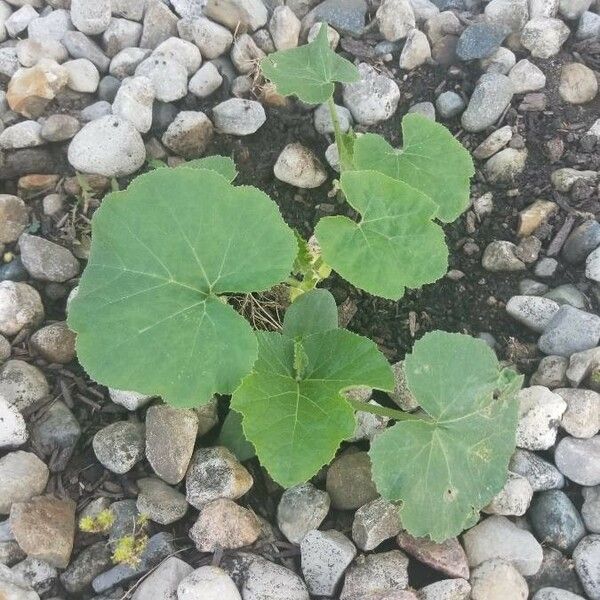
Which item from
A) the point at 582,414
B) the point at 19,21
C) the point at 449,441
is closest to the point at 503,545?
the point at 449,441

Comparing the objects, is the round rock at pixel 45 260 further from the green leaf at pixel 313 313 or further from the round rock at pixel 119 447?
the green leaf at pixel 313 313

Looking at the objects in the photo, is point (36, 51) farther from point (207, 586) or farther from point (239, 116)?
point (207, 586)

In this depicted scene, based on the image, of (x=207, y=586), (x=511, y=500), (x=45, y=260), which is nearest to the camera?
(x=207, y=586)

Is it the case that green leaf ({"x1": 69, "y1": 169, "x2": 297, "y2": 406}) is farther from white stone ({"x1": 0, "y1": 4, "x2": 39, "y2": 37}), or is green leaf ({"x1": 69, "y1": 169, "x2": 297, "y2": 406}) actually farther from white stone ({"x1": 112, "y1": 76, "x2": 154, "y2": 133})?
white stone ({"x1": 0, "y1": 4, "x2": 39, "y2": 37})

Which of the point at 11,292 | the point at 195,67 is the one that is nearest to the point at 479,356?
the point at 11,292

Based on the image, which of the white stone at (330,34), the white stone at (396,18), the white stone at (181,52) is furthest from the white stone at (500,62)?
the white stone at (181,52)

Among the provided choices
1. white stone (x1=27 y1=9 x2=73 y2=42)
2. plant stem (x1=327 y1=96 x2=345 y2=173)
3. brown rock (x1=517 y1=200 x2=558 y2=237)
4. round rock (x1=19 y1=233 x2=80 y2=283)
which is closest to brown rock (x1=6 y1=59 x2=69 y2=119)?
white stone (x1=27 y1=9 x2=73 y2=42)
